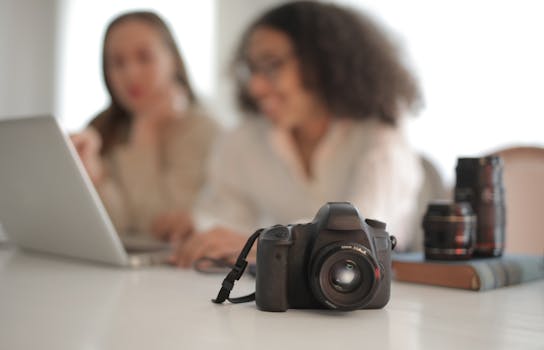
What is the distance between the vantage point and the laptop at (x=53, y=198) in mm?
940

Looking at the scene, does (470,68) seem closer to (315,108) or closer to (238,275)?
(315,108)

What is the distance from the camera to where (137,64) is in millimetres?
2014

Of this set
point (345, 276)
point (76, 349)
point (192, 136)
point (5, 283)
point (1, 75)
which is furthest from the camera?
point (1, 75)

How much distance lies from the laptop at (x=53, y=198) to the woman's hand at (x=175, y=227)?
0.23 m

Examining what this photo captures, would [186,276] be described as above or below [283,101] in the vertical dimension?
below

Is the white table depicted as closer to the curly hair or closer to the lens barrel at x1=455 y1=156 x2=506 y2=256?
the lens barrel at x1=455 y1=156 x2=506 y2=256

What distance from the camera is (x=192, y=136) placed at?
204 centimetres

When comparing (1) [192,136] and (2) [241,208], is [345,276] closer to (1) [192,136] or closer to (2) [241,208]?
(2) [241,208]

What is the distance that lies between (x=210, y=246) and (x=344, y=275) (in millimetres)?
448

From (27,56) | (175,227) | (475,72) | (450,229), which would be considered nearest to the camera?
(450,229)

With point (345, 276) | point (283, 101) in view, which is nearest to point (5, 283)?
point (345, 276)

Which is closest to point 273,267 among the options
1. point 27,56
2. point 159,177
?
point 159,177

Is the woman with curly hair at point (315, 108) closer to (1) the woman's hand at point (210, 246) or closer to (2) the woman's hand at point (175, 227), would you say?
(2) the woman's hand at point (175, 227)

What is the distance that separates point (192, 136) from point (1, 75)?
240cm
